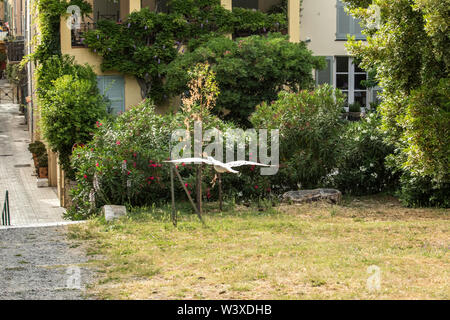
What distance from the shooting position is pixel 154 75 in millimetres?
18625

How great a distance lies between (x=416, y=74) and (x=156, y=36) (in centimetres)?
951

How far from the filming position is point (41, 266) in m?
7.85

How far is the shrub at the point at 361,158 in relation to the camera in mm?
12500

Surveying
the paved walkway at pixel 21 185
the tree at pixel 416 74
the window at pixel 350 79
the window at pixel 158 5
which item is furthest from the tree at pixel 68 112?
the window at pixel 350 79

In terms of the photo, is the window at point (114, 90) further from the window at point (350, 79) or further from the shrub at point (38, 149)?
the window at point (350, 79)

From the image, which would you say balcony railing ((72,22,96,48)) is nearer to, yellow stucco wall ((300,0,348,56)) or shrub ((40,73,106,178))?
shrub ((40,73,106,178))

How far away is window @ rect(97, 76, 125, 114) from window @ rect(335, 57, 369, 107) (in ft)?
25.9

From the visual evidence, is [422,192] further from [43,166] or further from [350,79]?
[43,166]

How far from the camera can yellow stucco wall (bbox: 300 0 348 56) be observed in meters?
22.9

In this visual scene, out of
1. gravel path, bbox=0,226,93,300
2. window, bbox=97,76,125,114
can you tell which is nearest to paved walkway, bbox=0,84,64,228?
gravel path, bbox=0,226,93,300

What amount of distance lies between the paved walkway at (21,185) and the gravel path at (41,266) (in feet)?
5.90

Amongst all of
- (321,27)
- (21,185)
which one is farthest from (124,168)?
(321,27)

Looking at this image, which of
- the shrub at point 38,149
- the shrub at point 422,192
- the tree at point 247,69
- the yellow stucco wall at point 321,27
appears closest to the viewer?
the shrub at point 422,192
